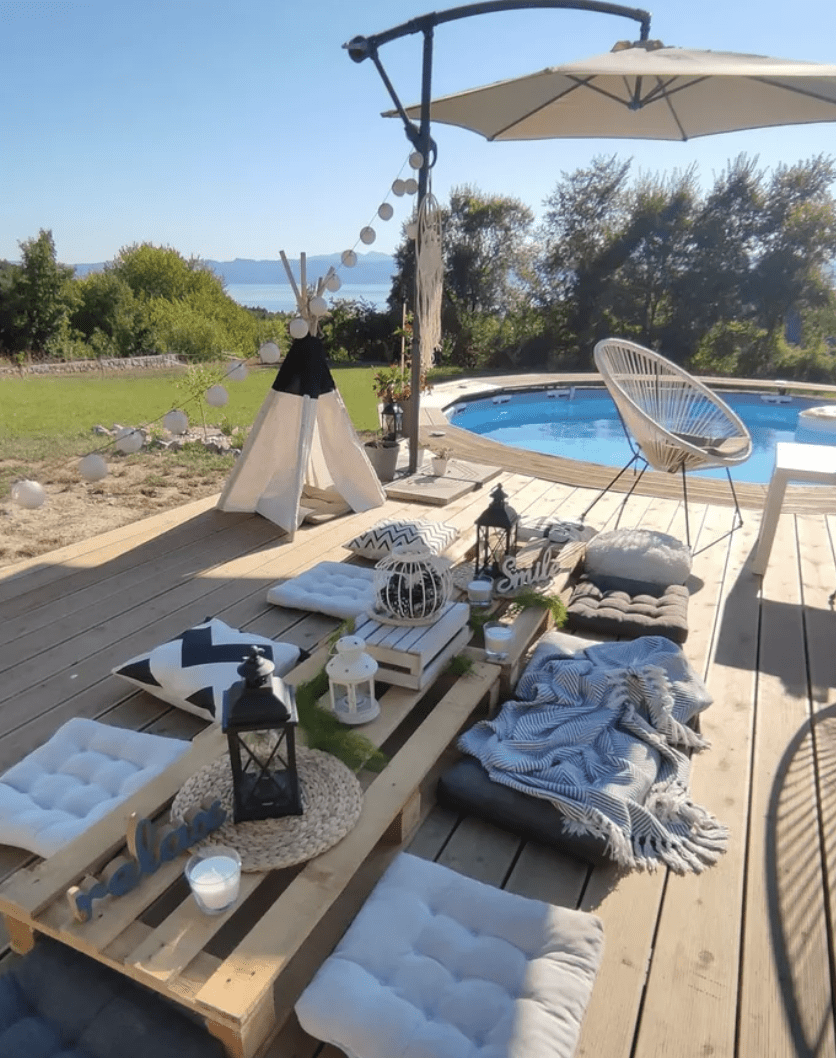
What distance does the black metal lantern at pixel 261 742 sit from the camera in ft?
4.58

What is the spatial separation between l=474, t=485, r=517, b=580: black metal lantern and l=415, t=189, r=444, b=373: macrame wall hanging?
2342mm

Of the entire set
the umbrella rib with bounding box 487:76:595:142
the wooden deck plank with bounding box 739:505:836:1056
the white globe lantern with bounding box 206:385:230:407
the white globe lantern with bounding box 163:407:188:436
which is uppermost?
the umbrella rib with bounding box 487:76:595:142

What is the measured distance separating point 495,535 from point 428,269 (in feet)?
8.15

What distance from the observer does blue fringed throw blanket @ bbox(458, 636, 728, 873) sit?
1.87 metres

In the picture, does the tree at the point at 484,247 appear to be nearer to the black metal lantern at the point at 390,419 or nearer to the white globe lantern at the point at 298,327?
the black metal lantern at the point at 390,419

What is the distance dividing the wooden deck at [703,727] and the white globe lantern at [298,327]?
3.85 ft

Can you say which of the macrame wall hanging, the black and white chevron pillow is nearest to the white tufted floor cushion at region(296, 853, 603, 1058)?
the black and white chevron pillow

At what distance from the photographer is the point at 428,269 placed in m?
4.70

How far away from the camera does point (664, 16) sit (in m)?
3.90

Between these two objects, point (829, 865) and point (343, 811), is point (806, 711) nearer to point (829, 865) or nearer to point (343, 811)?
point (829, 865)

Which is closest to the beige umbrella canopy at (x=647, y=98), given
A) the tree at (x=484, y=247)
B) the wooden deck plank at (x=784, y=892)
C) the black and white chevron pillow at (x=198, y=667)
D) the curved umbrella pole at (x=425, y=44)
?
the curved umbrella pole at (x=425, y=44)

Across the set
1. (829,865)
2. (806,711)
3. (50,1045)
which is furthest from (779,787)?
(50,1045)

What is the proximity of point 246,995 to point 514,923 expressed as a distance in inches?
22.4

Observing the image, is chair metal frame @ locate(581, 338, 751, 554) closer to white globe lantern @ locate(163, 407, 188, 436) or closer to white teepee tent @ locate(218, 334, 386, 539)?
white teepee tent @ locate(218, 334, 386, 539)
